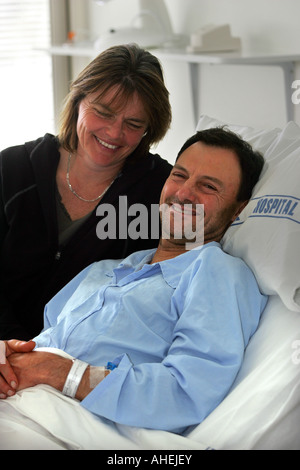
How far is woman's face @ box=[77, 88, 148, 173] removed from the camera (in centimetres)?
175

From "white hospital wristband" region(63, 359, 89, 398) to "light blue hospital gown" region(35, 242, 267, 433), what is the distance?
0.06 meters

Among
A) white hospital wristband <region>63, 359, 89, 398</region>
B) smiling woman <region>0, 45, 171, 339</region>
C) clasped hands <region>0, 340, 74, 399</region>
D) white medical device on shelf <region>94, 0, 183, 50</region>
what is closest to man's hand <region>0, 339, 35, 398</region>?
clasped hands <region>0, 340, 74, 399</region>

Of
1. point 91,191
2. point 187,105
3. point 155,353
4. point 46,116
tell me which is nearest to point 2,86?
point 46,116

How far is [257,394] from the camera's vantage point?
3.81 ft

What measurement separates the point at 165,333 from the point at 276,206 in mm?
362

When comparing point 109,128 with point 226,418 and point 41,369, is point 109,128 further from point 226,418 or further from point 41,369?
point 226,418

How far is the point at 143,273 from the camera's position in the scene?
1.49 meters

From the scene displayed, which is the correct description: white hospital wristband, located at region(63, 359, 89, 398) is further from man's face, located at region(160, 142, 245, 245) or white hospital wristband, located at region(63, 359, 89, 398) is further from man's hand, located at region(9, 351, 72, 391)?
man's face, located at region(160, 142, 245, 245)
